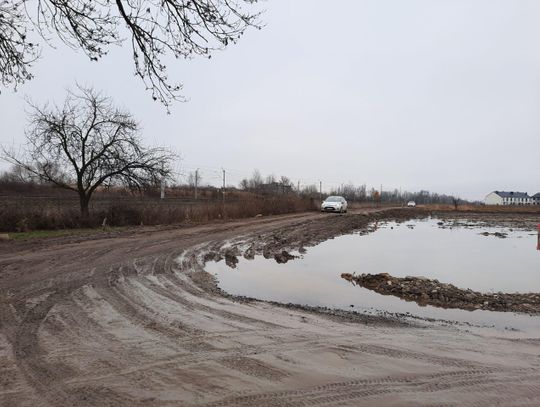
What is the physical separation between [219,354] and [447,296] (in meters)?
5.52

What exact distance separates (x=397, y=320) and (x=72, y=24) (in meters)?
7.11

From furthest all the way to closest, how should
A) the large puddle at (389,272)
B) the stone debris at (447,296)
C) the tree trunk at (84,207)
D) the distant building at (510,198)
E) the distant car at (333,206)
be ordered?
the distant building at (510,198)
the distant car at (333,206)
the tree trunk at (84,207)
the stone debris at (447,296)
the large puddle at (389,272)

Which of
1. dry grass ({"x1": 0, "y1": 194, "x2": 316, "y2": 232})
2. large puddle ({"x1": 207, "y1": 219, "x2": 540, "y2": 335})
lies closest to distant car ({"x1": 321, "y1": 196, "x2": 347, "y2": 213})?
dry grass ({"x1": 0, "y1": 194, "x2": 316, "y2": 232})

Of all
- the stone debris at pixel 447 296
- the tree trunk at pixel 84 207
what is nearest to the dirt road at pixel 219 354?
the stone debris at pixel 447 296

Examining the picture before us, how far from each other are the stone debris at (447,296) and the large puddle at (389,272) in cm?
29

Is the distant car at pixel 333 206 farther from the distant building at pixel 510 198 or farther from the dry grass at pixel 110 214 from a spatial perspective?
the distant building at pixel 510 198

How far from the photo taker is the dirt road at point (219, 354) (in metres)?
3.54

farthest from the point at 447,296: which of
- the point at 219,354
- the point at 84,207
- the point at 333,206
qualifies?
the point at 333,206

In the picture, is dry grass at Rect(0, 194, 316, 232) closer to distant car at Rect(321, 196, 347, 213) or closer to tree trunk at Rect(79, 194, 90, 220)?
tree trunk at Rect(79, 194, 90, 220)

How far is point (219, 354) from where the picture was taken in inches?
176

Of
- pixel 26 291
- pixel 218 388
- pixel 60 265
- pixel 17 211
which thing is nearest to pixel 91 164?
pixel 17 211

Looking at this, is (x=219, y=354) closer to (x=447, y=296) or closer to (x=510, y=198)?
(x=447, y=296)

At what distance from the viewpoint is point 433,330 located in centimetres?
592

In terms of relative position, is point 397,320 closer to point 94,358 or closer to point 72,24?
point 94,358
